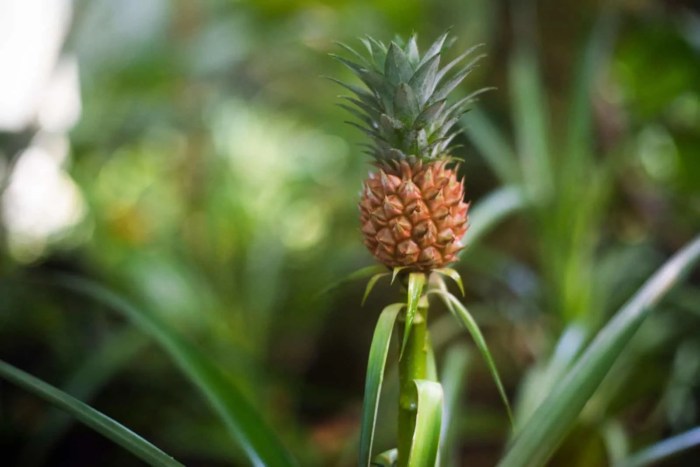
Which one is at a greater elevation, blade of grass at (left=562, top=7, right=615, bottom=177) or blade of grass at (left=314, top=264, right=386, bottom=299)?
blade of grass at (left=562, top=7, right=615, bottom=177)

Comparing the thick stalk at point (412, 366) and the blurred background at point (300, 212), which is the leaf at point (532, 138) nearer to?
the blurred background at point (300, 212)

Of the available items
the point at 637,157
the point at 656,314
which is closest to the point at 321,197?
the point at 637,157

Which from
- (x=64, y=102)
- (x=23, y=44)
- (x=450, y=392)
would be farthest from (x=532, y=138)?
(x=23, y=44)

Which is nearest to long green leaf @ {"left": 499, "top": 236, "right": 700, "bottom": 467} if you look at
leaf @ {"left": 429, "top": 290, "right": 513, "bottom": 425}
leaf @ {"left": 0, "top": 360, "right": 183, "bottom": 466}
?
leaf @ {"left": 429, "top": 290, "right": 513, "bottom": 425}

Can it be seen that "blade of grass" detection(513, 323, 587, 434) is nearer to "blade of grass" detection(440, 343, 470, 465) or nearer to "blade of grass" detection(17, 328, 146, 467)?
"blade of grass" detection(440, 343, 470, 465)

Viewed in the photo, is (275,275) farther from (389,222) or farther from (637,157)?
(389,222)

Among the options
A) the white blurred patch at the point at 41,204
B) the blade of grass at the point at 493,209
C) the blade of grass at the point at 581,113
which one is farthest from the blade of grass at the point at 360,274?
the white blurred patch at the point at 41,204
